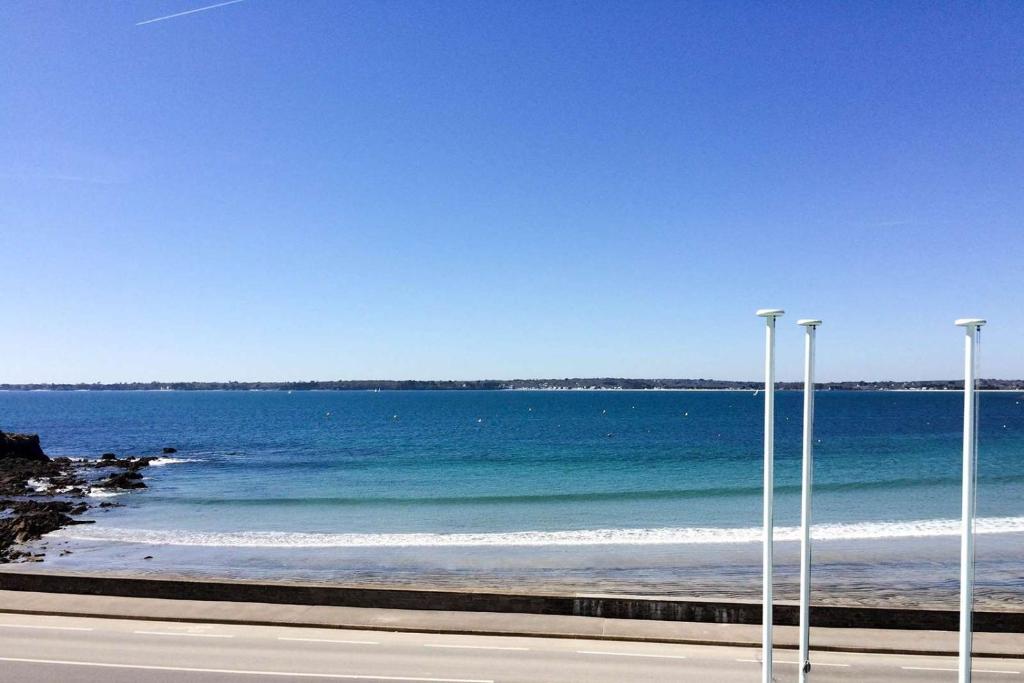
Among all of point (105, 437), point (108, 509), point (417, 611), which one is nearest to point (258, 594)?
point (417, 611)

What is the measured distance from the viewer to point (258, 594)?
51.9ft

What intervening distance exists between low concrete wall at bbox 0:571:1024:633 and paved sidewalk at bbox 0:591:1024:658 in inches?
7.0

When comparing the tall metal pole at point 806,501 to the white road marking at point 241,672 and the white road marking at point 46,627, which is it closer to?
the white road marking at point 241,672

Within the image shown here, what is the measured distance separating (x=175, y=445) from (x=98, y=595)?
197ft

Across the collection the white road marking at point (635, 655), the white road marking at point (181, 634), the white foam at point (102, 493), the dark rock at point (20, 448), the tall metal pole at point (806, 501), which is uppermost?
the tall metal pole at point (806, 501)

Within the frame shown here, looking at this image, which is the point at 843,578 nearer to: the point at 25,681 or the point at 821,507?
the point at 821,507

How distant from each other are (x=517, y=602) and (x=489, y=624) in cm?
92

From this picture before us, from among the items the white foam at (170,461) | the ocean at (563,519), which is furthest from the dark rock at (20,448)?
the ocean at (563,519)

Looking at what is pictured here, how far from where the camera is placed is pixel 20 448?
5312 centimetres

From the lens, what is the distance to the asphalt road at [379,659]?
38.8 ft

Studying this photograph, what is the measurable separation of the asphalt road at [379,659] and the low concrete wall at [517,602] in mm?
1230

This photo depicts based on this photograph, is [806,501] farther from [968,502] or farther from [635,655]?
[635,655]

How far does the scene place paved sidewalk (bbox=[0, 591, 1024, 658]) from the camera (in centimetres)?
1334

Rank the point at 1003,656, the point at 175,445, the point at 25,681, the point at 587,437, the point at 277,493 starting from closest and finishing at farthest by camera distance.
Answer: the point at 25,681
the point at 1003,656
the point at 277,493
the point at 175,445
the point at 587,437
